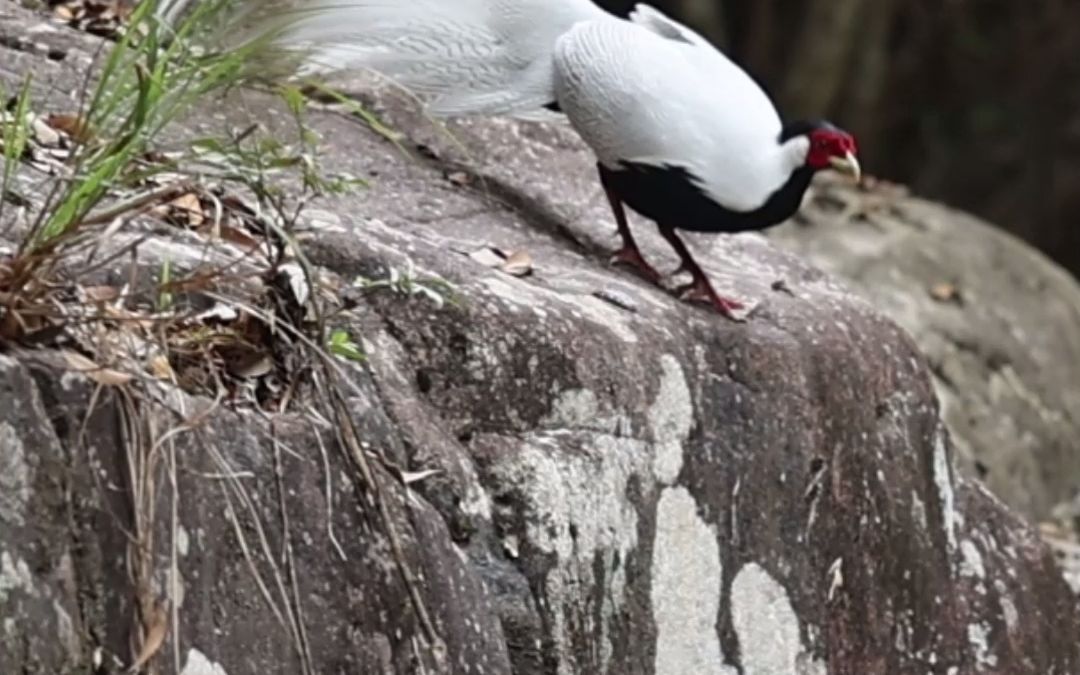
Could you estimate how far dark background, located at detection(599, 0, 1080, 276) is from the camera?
→ 12.4 m

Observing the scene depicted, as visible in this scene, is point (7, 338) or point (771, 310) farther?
point (771, 310)

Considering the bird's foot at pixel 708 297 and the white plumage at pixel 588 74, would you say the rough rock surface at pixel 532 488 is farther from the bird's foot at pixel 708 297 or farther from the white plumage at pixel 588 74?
the white plumage at pixel 588 74

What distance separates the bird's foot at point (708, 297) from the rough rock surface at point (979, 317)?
2504 mm

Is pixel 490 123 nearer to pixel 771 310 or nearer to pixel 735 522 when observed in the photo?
pixel 771 310

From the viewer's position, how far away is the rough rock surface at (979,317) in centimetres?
658

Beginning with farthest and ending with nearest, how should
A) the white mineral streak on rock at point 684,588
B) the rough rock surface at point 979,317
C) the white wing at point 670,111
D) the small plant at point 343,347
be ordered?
the rough rock surface at point 979,317
the white wing at point 670,111
the white mineral streak on rock at point 684,588
the small plant at point 343,347

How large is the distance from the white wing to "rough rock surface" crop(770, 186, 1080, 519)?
2546 millimetres

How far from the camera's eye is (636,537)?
332 cm

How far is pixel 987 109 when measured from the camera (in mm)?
12773

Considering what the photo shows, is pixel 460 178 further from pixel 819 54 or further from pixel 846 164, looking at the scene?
pixel 819 54

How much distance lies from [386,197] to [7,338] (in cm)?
163

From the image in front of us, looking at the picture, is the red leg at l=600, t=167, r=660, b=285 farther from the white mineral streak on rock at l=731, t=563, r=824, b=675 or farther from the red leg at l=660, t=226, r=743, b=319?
the white mineral streak on rock at l=731, t=563, r=824, b=675

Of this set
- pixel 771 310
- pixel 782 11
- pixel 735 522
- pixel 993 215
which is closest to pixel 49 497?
pixel 735 522

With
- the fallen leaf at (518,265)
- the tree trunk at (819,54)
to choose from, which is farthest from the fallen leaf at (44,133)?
the tree trunk at (819,54)
